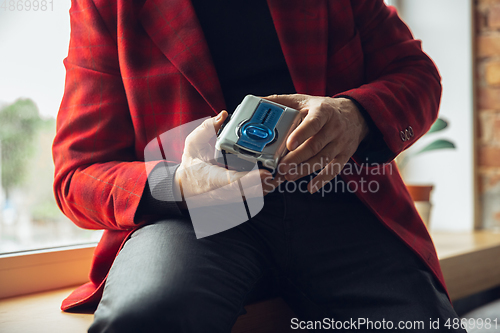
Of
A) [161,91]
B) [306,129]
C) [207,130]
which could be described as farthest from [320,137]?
[161,91]

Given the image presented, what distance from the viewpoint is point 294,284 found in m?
0.57

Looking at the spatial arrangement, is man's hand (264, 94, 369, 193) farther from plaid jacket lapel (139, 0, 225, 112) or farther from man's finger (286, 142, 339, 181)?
plaid jacket lapel (139, 0, 225, 112)

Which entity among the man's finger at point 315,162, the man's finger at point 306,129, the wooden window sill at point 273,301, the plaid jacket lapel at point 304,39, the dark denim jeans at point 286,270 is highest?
the plaid jacket lapel at point 304,39

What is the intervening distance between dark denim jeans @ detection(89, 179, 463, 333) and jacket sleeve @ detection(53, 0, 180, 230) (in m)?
0.09

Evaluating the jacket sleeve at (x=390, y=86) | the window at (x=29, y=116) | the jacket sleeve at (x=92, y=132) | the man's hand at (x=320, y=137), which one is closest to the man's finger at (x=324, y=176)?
the man's hand at (x=320, y=137)

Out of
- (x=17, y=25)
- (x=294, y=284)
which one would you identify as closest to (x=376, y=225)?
(x=294, y=284)

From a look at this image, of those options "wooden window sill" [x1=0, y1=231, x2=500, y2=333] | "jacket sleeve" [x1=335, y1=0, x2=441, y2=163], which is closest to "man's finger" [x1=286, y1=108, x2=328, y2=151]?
"jacket sleeve" [x1=335, y1=0, x2=441, y2=163]

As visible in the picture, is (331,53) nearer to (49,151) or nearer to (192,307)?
(192,307)

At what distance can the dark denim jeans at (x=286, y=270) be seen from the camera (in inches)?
16.4

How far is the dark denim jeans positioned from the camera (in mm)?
417

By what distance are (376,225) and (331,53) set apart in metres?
0.30

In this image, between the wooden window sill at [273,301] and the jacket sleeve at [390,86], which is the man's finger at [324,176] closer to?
the jacket sleeve at [390,86]

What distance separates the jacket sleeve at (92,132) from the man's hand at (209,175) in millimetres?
71

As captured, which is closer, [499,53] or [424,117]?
[424,117]
